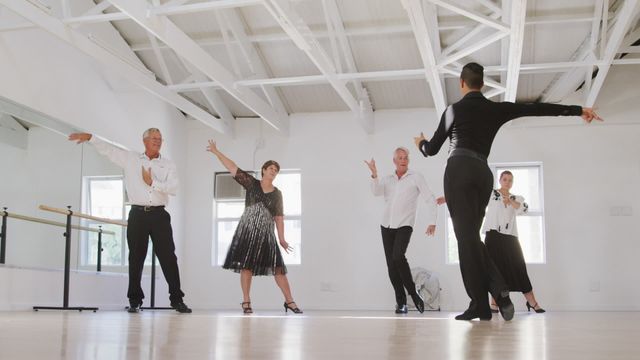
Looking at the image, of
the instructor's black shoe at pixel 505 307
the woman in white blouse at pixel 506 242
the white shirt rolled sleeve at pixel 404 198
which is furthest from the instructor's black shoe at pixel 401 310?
the instructor's black shoe at pixel 505 307

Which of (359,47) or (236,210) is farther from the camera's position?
(236,210)

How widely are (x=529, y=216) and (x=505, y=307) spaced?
21.8 feet

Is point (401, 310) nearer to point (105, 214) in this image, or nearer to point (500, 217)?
point (500, 217)

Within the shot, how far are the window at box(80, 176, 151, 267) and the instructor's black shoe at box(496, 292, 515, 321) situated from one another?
5.40 metres

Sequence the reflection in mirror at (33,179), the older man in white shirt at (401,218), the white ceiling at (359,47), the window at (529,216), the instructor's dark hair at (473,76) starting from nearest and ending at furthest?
the instructor's dark hair at (473,76) → the older man in white shirt at (401,218) → the reflection in mirror at (33,179) → the white ceiling at (359,47) → the window at (529,216)

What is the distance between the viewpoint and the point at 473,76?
12.2ft

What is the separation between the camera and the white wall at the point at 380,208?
9359 millimetres

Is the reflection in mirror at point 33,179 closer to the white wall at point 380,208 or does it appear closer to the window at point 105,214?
the window at point 105,214

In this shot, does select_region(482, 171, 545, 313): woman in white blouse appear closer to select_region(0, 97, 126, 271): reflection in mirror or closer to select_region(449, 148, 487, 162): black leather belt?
select_region(449, 148, 487, 162): black leather belt

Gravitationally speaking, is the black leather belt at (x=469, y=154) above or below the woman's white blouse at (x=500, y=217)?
above

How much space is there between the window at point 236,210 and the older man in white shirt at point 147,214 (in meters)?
4.38

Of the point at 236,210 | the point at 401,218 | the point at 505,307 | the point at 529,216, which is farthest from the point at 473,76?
the point at 236,210


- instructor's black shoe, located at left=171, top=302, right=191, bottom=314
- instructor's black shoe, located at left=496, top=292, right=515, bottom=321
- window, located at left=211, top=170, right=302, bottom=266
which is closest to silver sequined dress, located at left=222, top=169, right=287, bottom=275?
instructor's black shoe, located at left=171, top=302, right=191, bottom=314

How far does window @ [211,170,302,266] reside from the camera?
10.3 metres
